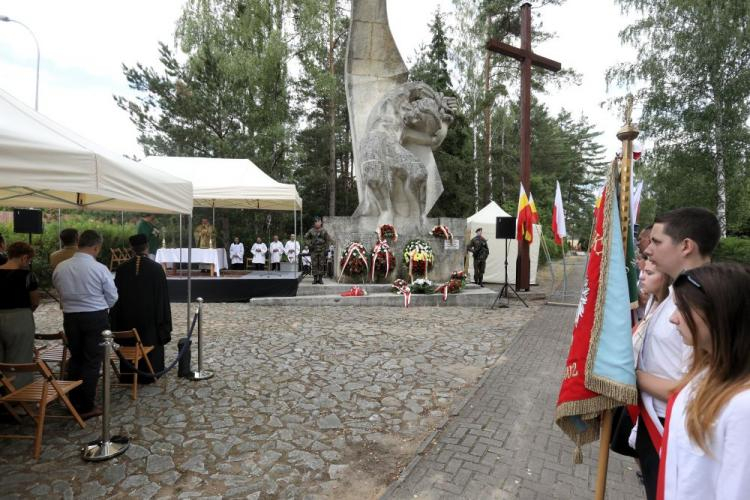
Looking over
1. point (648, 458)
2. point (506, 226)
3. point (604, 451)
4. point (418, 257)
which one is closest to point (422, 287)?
point (418, 257)

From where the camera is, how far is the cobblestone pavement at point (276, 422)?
3.00 meters

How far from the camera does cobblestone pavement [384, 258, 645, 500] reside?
2.93 meters

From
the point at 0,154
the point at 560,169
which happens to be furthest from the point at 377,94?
the point at 560,169

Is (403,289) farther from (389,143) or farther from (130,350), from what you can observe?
(130,350)

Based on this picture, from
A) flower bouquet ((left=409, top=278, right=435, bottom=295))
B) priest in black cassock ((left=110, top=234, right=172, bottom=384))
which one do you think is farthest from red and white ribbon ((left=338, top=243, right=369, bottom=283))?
priest in black cassock ((left=110, top=234, right=172, bottom=384))

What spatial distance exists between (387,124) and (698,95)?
41.7 ft

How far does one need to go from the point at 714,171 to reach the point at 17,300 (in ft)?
67.5

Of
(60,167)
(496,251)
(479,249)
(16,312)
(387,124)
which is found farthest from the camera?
(496,251)

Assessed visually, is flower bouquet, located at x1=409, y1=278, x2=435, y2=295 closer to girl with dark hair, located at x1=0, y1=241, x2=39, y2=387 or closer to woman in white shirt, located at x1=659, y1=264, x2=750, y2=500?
girl with dark hair, located at x1=0, y1=241, x2=39, y2=387

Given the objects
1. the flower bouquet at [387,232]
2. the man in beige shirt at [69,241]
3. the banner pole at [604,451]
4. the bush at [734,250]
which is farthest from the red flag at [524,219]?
the banner pole at [604,451]

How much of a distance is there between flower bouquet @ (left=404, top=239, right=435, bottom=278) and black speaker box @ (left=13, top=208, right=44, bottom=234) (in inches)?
329

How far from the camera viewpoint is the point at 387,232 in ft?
37.8

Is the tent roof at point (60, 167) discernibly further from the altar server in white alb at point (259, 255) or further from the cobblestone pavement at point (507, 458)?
the altar server in white alb at point (259, 255)

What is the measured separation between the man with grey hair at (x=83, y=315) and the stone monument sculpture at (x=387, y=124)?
27.2ft
